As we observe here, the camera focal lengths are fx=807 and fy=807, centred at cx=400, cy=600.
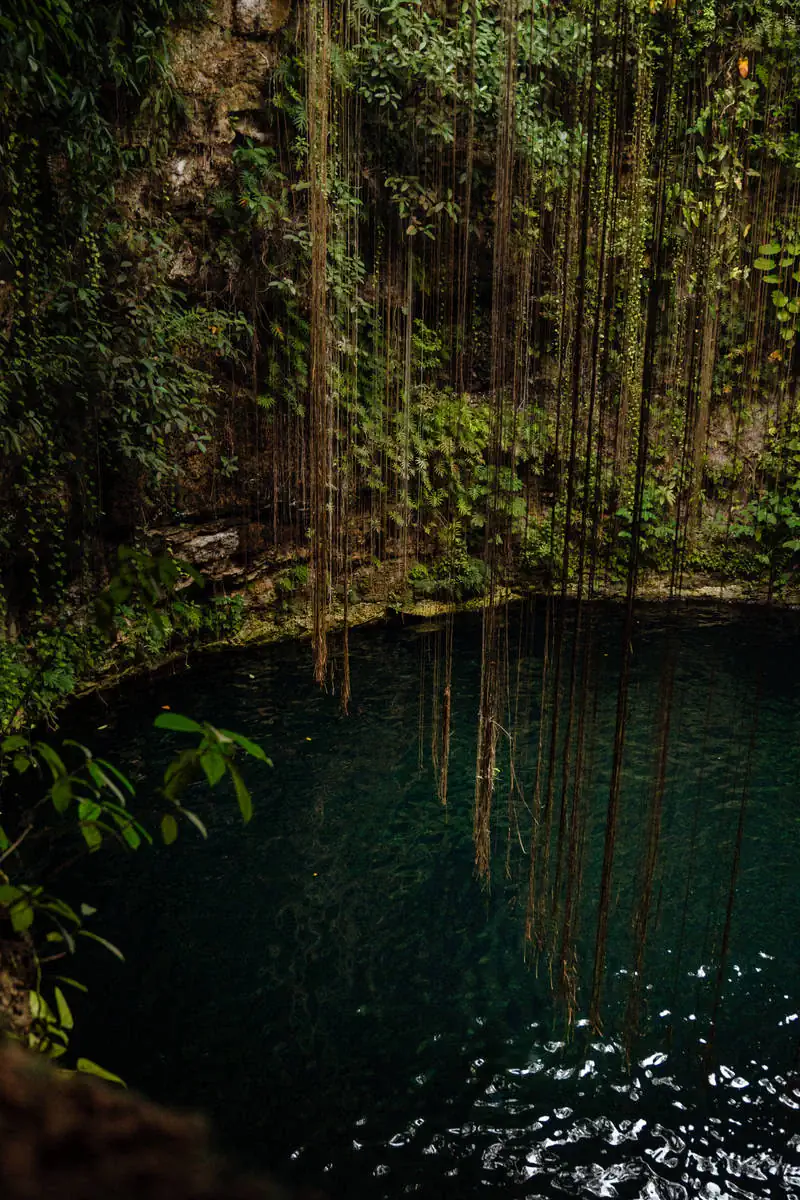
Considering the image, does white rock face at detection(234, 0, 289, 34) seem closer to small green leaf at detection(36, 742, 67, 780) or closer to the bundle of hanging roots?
small green leaf at detection(36, 742, 67, 780)

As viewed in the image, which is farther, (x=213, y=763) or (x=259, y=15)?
(x=259, y=15)

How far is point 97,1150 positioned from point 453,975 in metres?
2.98

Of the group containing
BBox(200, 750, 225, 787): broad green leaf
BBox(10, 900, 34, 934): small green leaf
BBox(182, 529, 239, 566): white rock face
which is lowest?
BBox(182, 529, 239, 566): white rock face

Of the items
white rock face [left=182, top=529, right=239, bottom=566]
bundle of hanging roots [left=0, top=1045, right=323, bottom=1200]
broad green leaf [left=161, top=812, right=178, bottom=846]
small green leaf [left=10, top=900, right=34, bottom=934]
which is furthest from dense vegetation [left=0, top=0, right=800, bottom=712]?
bundle of hanging roots [left=0, top=1045, right=323, bottom=1200]

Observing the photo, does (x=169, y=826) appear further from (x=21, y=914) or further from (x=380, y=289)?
(x=380, y=289)

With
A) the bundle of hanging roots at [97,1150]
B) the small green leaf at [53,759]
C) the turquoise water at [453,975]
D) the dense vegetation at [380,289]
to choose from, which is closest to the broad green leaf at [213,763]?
the small green leaf at [53,759]

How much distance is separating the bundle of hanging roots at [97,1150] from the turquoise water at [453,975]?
193cm

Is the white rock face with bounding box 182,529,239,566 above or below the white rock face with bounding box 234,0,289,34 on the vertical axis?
below

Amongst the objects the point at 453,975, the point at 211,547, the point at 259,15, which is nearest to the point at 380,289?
the point at 259,15

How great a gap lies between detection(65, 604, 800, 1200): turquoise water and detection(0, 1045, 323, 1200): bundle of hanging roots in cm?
193

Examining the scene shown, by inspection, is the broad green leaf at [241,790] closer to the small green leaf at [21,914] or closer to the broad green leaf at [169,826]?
the broad green leaf at [169,826]

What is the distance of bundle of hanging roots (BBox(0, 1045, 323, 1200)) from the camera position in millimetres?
332

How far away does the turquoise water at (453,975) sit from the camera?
7.64ft

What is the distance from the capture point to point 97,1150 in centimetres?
35
